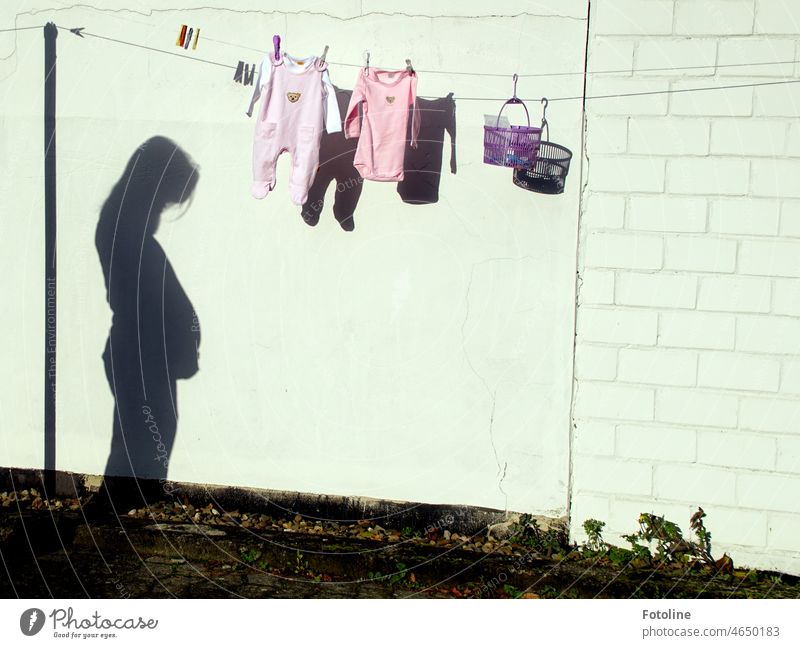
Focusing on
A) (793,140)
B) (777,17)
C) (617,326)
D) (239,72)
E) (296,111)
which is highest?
(777,17)

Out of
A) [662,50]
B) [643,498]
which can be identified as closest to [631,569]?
[643,498]

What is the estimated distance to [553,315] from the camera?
592 cm

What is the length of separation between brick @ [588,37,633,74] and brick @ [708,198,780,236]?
0.94 meters

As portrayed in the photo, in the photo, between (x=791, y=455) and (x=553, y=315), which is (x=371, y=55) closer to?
(x=553, y=315)

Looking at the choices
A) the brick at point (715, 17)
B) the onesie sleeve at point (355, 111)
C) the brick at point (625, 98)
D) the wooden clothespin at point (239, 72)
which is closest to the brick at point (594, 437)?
the brick at point (625, 98)

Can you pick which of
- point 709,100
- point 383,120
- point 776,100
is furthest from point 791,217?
point 383,120

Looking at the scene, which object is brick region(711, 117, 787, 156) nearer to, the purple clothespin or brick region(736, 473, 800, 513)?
brick region(736, 473, 800, 513)

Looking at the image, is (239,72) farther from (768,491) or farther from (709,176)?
(768,491)

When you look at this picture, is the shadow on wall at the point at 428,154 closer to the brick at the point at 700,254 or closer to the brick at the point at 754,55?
the brick at the point at 700,254

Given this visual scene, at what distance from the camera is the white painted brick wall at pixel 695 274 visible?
5457mm

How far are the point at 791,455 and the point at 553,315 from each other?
158 cm

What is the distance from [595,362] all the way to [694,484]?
92 centimetres

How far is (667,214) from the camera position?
5602 mm

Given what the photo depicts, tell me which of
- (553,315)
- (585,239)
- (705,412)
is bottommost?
(705,412)
